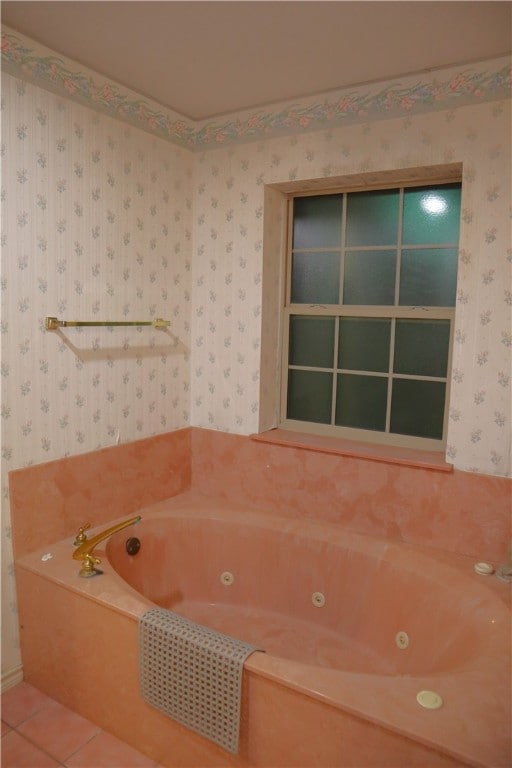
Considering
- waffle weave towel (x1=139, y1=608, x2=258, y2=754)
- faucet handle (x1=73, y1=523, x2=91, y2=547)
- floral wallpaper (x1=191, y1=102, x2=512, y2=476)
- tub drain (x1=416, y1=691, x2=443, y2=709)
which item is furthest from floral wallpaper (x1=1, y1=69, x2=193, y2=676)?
tub drain (x1=416, y1=691, x2=443, y2=709)

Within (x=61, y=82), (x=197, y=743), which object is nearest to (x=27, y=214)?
(x=61, y=82)

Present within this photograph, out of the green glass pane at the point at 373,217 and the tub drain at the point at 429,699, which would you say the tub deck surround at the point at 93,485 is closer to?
the green glass pane at the point at 373,217

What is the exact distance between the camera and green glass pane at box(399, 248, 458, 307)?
8.13 ft

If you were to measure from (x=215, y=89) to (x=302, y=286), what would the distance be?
39.0 inches

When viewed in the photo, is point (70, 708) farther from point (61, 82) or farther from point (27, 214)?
point (61, 82)

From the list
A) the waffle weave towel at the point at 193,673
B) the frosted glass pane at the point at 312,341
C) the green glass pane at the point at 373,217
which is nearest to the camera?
the waffle weave towel at the point at 193,673

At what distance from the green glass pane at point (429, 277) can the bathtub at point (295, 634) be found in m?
1.09

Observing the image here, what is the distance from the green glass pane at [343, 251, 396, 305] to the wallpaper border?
1.97ft

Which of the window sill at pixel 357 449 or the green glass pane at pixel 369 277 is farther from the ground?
the green glass pane at pixel 369 277

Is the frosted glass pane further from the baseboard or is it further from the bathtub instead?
the baseboard

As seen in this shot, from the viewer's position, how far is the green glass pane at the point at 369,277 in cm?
262

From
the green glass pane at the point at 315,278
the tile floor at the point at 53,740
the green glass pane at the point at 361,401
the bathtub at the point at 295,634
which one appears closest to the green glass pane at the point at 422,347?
the green glass pane at the point at 361,401

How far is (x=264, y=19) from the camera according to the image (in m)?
1.81

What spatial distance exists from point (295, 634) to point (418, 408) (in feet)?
3.78
